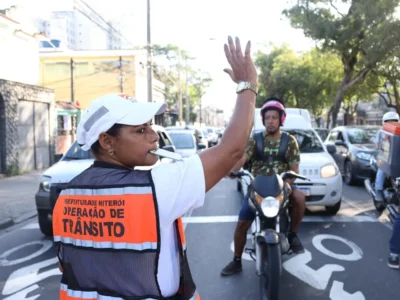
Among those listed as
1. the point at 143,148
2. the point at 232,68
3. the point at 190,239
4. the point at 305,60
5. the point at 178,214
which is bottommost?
the point at 190,239

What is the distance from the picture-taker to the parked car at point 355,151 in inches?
436

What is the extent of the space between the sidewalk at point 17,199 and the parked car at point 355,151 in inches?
283

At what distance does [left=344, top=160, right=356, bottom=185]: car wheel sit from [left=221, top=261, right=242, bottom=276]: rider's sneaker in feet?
24.6

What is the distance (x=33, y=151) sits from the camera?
17172mm

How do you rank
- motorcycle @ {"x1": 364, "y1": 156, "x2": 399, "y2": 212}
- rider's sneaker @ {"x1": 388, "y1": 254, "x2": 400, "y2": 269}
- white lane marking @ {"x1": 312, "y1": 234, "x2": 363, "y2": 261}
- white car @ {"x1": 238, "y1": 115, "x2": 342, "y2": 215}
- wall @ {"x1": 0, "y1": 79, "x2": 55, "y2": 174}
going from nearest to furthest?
rider's sneaker @ {"x1": 388, "y1": 254, "x2": 400, "y2": 269}
white lane marking @ {"x1": 312, "y1": 234, "x2": 363, "y2": 261}
motorcycle @ {"x1": 364, "y1": 156, "x2": 399, "y2": 212}
white car @ {"x1": 238, "y1": 115, "x2": 342, "y2": 215}
wall @ {"x1": 0, "y1": 79, "x2": 55, "y2": 174}

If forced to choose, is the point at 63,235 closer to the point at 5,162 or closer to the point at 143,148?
the point at 143,148

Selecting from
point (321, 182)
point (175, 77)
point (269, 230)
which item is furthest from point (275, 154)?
point (175, 77)

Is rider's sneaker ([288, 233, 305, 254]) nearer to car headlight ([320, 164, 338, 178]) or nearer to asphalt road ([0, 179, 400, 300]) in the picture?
asphalt road ([0, 179, 400, 300])

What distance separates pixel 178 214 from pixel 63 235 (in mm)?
469

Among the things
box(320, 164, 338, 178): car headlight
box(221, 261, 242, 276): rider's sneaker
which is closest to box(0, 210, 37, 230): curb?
box(221, 261, 242, 276): rider's sneaker

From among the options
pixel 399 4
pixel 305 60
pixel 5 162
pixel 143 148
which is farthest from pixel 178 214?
pixel 305 60

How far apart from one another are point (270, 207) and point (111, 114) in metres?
2.46

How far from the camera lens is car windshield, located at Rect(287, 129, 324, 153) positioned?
333 inches

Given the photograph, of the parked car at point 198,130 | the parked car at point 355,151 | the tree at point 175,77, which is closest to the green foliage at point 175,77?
the tree at point 175,77
